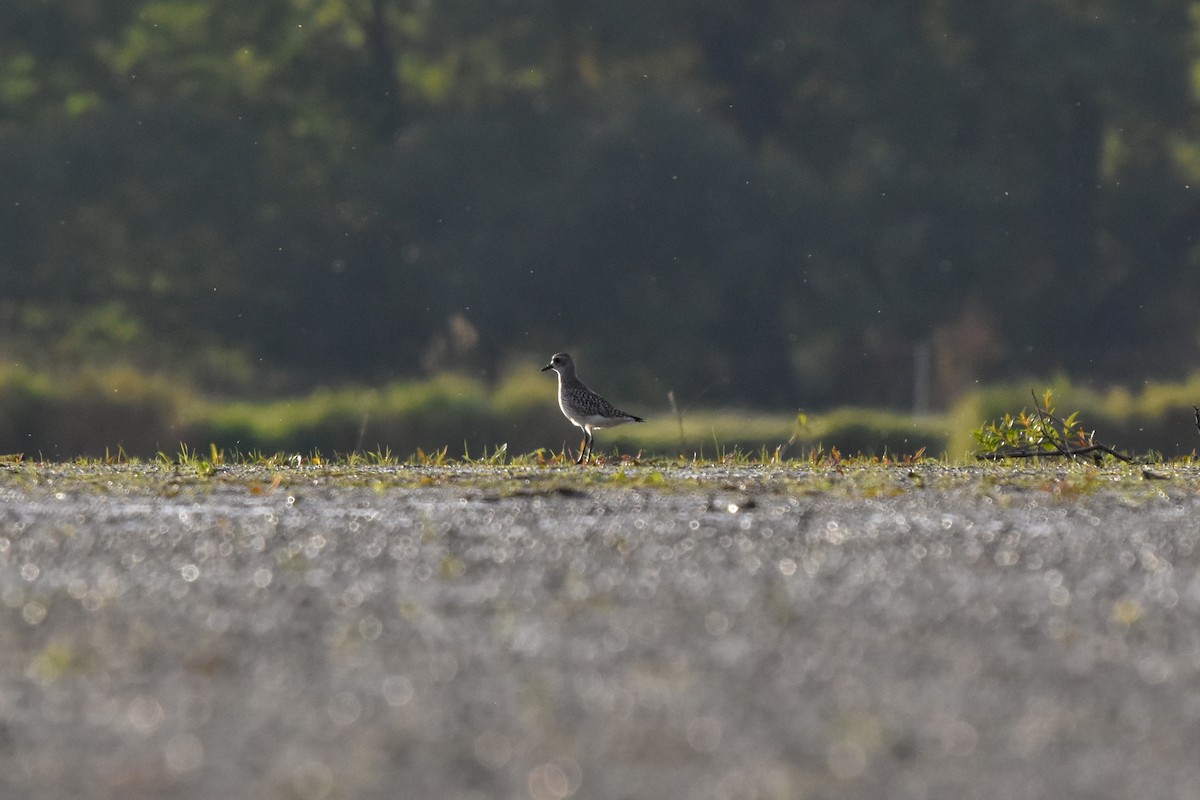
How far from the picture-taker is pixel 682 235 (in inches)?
1417

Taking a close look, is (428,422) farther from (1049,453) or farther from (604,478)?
(604,478)

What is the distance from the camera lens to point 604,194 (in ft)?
118

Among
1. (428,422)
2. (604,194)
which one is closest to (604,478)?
(428,422)

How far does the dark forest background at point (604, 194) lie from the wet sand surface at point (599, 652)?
26.6 meters

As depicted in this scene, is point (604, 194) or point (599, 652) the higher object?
point (604, 194)

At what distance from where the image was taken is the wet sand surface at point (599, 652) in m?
3.30

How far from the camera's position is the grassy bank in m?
16.6

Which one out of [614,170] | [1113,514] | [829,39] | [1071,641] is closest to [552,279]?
[614,170]

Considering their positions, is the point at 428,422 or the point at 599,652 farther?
the point at 428,422

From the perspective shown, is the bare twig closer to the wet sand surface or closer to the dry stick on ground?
the dry stick on ground

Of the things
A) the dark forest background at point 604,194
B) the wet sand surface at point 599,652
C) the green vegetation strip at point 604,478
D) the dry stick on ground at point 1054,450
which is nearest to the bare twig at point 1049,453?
the dry stick on ground at point 1054,450

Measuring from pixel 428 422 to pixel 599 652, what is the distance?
1339 cm

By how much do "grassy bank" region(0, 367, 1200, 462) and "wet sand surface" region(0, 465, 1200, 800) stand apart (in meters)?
9.24

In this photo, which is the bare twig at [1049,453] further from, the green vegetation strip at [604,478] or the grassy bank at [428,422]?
the grassy bank at [428,422]
